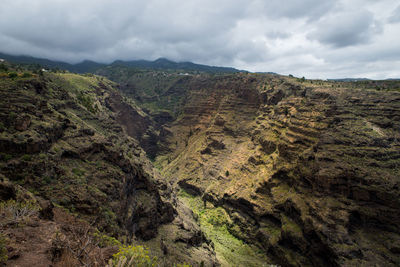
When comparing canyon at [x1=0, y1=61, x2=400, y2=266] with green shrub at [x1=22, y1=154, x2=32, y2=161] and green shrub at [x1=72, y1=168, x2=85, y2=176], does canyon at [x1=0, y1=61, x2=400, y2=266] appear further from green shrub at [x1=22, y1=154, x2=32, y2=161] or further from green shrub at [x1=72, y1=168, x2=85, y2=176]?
green shrub at [x1=22, y1=154, x2=32, y2=161]

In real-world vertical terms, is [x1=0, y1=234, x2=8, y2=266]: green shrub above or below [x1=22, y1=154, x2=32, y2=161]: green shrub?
above

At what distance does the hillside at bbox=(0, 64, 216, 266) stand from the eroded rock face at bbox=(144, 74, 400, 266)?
50.0 feet

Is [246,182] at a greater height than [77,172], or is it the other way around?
[77,172]

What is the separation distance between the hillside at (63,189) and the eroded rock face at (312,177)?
15238 mm

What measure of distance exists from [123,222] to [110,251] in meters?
12.5

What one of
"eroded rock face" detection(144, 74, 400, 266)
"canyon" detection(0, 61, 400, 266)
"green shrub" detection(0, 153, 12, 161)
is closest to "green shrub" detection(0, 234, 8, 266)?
"canyon" detection(0, 61, 400, 266)

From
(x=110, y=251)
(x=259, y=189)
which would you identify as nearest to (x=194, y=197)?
(x=259, y=189)

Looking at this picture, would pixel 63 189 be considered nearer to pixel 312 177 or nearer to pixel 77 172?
pixel 77 172

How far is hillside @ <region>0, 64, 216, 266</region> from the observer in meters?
10.7

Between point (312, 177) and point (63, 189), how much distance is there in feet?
116

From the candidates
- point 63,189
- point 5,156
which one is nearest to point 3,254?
point 63,189

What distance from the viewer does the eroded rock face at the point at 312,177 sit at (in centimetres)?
2777

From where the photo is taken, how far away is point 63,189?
1888 cm

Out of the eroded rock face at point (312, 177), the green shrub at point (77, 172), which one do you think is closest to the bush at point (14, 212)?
the green shrub at point (77, 172)
